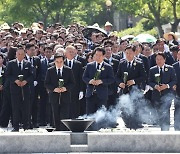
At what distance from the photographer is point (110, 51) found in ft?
64.5

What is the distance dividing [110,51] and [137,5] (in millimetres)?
30052

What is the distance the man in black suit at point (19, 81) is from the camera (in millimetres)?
18438

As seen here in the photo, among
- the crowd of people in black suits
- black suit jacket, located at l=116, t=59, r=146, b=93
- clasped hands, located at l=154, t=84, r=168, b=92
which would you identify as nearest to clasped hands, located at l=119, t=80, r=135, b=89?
the crowd of people in black suits

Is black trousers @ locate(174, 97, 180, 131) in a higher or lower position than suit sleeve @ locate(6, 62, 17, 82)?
lower

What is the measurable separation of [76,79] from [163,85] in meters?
2.47

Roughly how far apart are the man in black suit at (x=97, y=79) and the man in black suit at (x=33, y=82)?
1841 millimetres

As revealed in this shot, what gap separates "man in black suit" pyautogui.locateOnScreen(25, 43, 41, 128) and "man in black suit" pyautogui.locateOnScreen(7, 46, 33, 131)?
44 cm

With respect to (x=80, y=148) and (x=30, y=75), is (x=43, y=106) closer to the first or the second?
(x=30, y=75)

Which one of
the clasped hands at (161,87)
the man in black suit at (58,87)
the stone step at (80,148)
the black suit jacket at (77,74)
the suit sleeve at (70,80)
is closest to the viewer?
the stone step at (80,148)

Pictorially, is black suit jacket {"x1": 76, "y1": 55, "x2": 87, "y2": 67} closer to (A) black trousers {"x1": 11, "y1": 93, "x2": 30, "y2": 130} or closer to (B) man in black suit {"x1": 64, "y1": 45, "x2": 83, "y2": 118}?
(B) man in black suit {"x1": 64, "y1": 45, "x2": 83, "y2": 118}

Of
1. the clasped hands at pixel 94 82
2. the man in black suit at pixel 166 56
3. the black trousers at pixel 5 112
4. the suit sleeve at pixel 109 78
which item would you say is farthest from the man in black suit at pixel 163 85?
the black trousers at pixel 5 112

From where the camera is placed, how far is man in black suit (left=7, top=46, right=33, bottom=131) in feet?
60.5

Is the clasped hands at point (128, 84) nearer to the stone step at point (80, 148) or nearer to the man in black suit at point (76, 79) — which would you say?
the man in black suit at point (76, 79)

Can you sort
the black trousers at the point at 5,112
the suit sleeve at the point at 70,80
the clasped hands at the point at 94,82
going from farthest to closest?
1. the black trousers at the point at 5,112
2. the clasped hands at the point at 94,82
3. the suit sleeve at the point at 70,80
